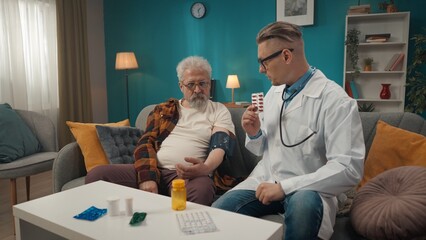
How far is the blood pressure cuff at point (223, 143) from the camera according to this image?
5.78ft

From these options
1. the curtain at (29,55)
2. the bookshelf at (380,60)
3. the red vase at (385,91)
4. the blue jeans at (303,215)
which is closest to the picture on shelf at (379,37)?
the bookshelf at (380,60)

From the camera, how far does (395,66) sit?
143 inches

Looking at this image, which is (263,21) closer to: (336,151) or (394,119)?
(394,119)

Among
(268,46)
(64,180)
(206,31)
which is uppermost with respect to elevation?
(206,31)

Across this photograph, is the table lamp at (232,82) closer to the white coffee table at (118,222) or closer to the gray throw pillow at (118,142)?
the gray throw pillow at (118,142)

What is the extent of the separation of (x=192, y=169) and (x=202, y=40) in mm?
3125

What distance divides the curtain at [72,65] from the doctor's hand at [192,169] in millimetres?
2856

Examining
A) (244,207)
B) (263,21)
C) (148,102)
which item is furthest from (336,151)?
(148,102)

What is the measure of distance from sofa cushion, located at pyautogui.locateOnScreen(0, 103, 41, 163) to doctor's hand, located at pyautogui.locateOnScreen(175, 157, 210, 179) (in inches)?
56.8

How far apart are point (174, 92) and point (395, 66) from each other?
278cm

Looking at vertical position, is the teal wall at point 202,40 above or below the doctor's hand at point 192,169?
above

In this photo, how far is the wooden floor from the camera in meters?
2.23

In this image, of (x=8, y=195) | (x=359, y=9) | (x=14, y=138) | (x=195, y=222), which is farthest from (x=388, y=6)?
(x=8, y=195)

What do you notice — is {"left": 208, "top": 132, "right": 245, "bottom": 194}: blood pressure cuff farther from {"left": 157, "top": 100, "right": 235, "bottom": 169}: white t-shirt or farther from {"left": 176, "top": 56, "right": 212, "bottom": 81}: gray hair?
{"left": 176, "top": 56, "right": 212, "bottom": 81}: gray hair
